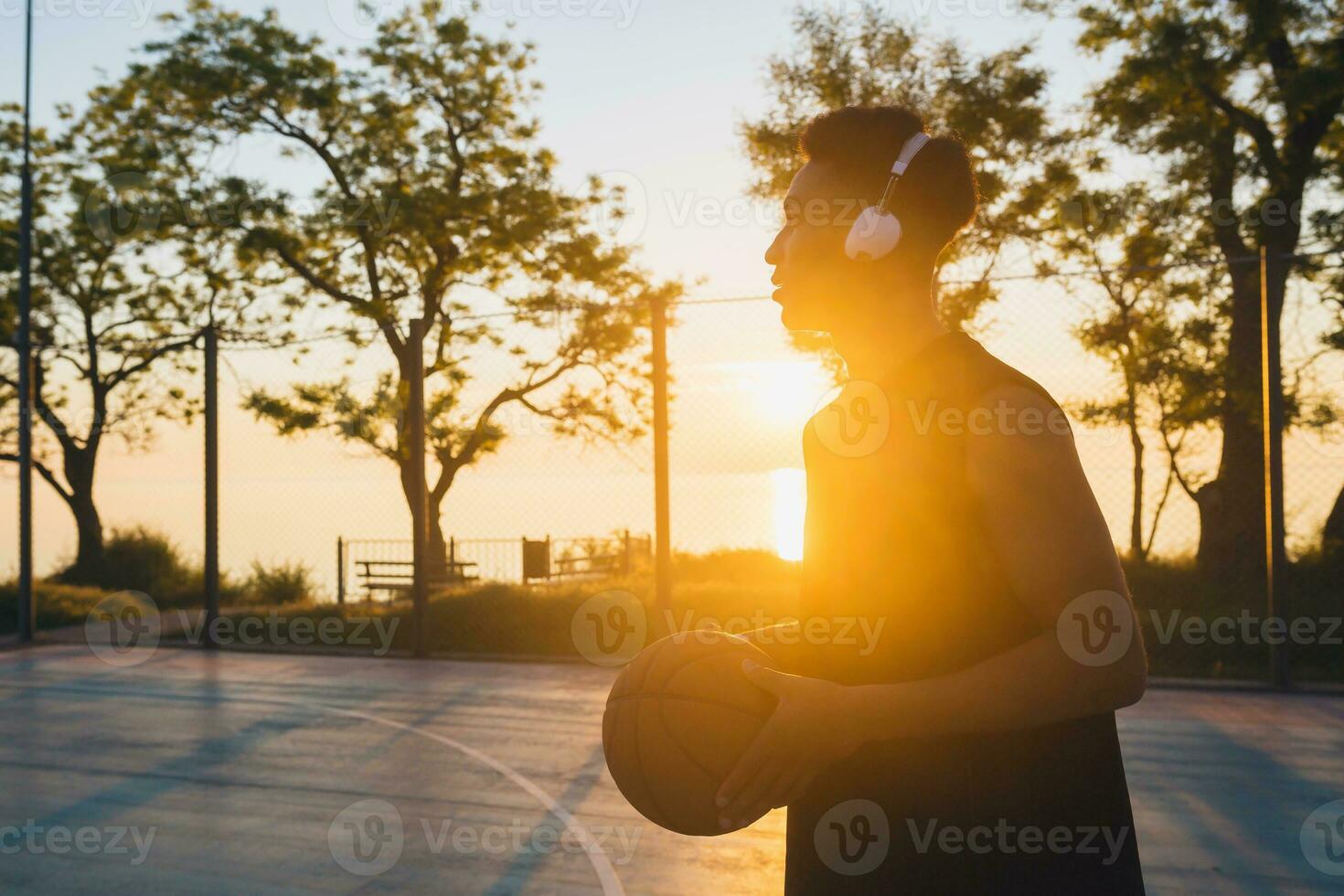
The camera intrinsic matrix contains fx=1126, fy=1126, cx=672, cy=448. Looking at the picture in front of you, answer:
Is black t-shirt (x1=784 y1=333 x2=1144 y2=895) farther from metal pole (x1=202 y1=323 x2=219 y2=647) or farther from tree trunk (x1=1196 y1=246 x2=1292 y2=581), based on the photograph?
metal pole (x1=202 y1=323 x2=219 y2=647)

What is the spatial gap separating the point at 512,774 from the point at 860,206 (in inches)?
195

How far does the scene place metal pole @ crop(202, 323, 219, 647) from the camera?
34.7 ft

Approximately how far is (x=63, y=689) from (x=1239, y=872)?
8.34 metres

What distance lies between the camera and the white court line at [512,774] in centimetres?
426

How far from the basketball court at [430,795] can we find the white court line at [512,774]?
2 centimetres

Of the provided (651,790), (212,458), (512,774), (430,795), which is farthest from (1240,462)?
(651,790)

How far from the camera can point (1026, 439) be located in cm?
120

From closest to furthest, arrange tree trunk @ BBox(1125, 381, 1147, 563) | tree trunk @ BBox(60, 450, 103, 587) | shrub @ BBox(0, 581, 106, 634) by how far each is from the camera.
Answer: tree trunk @ BBox(1125, 381, 1147, 563)
shrub @ BBox(0, 581, 106, 634)
tree trunk @ BBox(60, 450, 103, 587)

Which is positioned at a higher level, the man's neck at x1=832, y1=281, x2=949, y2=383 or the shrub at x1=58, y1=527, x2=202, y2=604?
the man's neck at x1=832, y1=281, x2=949, y2=383

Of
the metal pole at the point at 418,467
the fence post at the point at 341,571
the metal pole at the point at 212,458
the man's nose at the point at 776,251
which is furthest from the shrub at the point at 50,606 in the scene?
the man's nose at the point at 776,251

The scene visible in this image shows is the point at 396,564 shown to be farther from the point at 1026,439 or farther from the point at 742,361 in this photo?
the point at 1026,439

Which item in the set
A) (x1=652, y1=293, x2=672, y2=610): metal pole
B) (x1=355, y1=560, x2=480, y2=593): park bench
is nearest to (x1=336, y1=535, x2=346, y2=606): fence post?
(x1=355, y1=560, x2=480, y2=593): park bench

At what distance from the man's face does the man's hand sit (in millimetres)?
479

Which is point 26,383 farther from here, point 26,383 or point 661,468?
point 661,468
